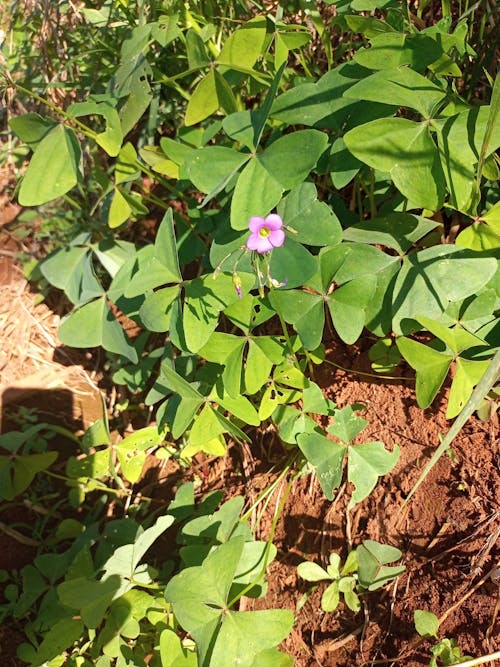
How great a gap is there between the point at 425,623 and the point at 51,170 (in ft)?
4.31

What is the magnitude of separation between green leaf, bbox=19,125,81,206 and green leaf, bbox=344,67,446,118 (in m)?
0.70

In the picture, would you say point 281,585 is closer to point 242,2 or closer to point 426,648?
point 426,648

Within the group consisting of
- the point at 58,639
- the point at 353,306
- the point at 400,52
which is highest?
the point at 400,52

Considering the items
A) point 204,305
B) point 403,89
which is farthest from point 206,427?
point 403,89

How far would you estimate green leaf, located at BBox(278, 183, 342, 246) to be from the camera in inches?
52.7

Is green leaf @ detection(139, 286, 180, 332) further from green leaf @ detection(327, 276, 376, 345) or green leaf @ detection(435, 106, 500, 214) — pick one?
green leaf @ detection(435, 106, 500, 214)

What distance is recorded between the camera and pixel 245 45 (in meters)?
1.49

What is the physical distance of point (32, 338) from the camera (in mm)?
2482

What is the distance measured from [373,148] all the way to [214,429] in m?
0.70

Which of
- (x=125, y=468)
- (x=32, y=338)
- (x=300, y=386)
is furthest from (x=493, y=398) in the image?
(x=32, y=338)

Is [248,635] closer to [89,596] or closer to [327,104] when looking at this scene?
[89,596]

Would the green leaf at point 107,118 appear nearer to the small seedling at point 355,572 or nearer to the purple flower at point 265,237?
the purple flower at point 265,237

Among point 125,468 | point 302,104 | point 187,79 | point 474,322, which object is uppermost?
point 302,104

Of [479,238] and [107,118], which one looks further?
[107,118]
